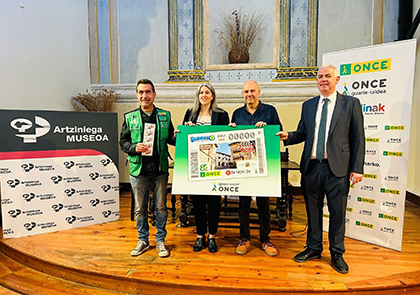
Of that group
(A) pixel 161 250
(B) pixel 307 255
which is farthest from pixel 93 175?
(B) pixel 307 255

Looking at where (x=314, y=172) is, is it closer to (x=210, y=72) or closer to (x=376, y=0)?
(x=210, y=72)

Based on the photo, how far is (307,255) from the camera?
7.65 feet

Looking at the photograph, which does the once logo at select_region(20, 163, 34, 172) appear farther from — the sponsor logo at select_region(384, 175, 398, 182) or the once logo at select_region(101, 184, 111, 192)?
the sponsor logo at select_region(384, 175, 398, 182)

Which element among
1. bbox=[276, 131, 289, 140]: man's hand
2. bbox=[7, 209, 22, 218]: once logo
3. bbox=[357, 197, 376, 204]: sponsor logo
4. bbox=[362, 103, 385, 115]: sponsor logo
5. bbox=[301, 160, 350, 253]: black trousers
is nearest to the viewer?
bbox=[301, 160, 350, 253]: black trousers

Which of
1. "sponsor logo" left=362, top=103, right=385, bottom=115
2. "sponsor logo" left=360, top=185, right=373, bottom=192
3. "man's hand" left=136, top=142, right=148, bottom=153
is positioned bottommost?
"sponsor logo" left=360, top=185, right=373, bottom=192

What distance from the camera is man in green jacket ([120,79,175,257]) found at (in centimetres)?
234

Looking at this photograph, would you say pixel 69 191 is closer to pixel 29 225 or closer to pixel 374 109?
pixel 29 225

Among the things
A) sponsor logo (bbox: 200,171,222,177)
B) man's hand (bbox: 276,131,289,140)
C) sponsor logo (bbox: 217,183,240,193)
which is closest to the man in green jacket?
sponsor logo (bbox: 200,171,222,177)

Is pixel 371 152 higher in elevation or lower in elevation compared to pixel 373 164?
higher

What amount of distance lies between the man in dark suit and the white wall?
140 inches

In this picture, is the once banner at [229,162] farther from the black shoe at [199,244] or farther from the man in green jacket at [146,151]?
the black shoe at [199,244]

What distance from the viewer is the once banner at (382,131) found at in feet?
8.20

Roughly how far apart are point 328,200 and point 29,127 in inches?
131

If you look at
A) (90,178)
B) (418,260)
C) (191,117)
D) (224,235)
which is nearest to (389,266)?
(418,260)
